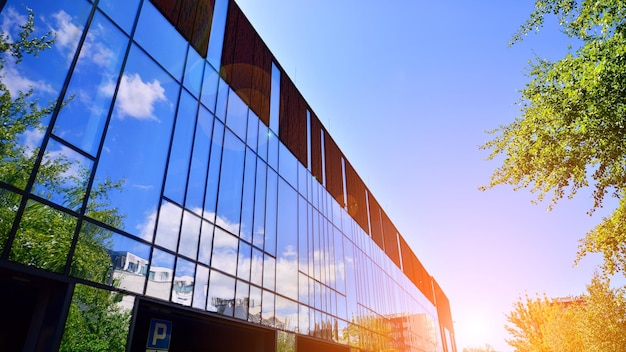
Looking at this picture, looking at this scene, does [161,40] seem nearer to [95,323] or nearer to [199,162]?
[199,162]

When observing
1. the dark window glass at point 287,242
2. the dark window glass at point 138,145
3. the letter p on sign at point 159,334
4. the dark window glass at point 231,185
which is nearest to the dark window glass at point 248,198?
the dark window glass at point 231,185

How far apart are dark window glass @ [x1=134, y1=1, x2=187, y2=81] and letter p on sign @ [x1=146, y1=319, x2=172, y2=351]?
314 inches

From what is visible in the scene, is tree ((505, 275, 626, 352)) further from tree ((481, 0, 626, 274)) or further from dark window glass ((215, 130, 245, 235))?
dark window glass ((215, 130, 245, 235))

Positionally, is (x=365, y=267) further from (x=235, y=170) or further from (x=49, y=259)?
(x=49, y=259)

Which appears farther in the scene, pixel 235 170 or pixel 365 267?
pixel 365 267

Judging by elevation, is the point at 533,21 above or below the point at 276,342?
above

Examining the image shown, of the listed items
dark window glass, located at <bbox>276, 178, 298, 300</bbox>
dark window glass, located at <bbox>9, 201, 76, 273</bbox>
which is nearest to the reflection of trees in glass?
dark window glass, located at <bbox>9, 201, 76, 273</bbox>

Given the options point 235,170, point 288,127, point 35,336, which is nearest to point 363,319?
point 288,127

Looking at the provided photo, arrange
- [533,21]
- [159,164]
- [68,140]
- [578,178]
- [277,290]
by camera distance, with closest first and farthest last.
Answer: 1. [68,140]
2. [159,164]
3. [533,21]
4. [578,178]
5. [277,290]

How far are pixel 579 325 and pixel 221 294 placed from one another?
25.3 m

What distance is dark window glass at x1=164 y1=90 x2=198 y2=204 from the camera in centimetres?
1088

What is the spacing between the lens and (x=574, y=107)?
10844 mm

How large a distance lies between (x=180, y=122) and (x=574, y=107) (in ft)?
Result: 41.1

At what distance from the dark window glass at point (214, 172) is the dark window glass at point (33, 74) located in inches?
217
